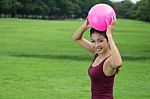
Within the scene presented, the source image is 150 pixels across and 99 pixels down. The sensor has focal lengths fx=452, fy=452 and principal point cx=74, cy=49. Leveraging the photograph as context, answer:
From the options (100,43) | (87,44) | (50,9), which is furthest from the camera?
(50,9)

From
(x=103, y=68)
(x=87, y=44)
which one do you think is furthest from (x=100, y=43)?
(x=87, y=44)

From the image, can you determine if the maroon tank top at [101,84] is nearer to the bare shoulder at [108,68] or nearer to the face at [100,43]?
the bare shoulder at [108,68]

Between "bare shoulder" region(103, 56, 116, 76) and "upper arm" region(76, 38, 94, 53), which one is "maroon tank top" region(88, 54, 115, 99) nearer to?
"bare shoulder" region(103, 56, 116, 76)

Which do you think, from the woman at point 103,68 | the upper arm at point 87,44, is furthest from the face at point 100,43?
the upper arm at point 87,44

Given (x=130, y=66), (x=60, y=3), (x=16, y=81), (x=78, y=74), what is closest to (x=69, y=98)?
(x=16, y=81)

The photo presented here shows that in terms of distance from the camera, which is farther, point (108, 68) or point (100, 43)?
point (100, 43)

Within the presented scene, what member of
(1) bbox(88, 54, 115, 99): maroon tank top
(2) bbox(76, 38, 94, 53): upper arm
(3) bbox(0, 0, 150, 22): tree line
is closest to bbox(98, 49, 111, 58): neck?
(1) bbox(88, 54, 115, 99): maroon tank top

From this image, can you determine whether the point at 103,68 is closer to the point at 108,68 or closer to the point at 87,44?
the point at 108,68

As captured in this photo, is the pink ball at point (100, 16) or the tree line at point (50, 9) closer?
the pink ball at point (100, 16)

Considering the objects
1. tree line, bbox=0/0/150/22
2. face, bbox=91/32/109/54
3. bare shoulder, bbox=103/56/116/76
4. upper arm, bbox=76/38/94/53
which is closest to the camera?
bare shoulder, bbox=103/56/116/76

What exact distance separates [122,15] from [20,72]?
177683mm

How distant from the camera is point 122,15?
192 meters

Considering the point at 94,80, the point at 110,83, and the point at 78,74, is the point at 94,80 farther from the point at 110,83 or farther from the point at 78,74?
the point at 78,74

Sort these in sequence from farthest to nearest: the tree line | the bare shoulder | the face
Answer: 1. the tree line
2. the face
3. the bare shoulder
